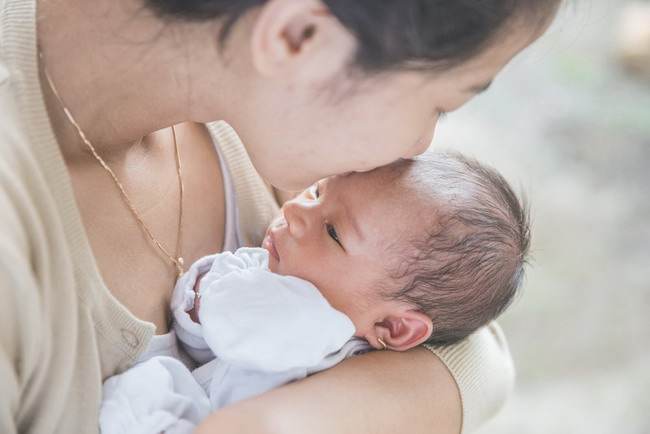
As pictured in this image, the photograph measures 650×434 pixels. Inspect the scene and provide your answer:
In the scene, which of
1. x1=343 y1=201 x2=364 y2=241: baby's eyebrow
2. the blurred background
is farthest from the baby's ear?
the blurred background

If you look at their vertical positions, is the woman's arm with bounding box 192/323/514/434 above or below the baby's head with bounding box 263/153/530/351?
below

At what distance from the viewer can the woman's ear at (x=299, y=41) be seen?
2.66ft

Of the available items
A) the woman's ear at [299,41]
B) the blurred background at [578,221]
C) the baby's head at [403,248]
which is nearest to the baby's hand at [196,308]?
the baby's head at [403,248]

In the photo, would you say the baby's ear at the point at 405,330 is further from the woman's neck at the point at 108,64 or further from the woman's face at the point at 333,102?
the woman's neck at the point at 108,64

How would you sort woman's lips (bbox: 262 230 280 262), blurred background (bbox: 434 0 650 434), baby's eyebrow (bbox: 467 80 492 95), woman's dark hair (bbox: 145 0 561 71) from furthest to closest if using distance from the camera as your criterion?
blurred background (bbox: 434 0 650 434)
woman's lips (bbox: 262 230 280 262)
baby's eyebrow (bbox: 467 80 492 95)
woman's dark hair (bbox: 145 0 561 71)

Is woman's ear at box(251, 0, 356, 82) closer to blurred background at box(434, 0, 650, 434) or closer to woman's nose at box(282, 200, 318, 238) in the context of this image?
woman's nose at box(282, 200, 318, 238)

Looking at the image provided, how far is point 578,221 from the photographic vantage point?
262cm

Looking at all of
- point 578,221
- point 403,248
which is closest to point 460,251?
point 403,248

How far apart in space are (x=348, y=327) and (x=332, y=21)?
427mm

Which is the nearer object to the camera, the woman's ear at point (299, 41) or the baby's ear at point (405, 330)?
the woman's ear at point (299, 41)

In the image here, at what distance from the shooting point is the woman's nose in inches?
43.7

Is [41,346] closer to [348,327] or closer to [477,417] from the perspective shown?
[348,327]

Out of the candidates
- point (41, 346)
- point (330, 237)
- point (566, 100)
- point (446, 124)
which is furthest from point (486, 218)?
point (566, 100)

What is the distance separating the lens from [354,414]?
987 mm
